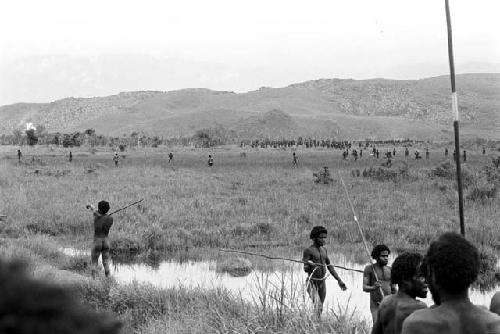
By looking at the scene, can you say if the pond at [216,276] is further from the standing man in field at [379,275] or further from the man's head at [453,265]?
the man's head at [453,265]

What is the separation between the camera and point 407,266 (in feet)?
15.8

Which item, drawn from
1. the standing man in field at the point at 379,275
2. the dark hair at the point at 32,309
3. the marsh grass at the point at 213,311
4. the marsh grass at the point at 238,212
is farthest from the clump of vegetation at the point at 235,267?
the dark hair at the point at 32,309

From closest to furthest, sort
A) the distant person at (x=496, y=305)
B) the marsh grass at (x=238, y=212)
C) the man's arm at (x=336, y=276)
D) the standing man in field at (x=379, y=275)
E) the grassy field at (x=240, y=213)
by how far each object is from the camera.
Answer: the distant person at (x=496, y=305), the standing man in field at (x=379, y=275), the man's arm at (x=336, y=276), the grassy field at (x=240, y=213), the marsh grass at (x=238, y=212)

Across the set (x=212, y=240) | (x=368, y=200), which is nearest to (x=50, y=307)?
(x=212, y=240)

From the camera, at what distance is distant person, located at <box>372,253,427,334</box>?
461 centimetres

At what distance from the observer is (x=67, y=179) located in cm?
3338

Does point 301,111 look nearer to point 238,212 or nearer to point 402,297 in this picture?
point 238,212

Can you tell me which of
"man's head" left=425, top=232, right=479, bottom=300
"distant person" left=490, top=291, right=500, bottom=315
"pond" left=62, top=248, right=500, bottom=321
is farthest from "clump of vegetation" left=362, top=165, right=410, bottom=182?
"man's head" left=425, top=232, right=479, bottom=300

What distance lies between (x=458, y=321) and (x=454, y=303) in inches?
3.5

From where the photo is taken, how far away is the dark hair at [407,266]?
475cm

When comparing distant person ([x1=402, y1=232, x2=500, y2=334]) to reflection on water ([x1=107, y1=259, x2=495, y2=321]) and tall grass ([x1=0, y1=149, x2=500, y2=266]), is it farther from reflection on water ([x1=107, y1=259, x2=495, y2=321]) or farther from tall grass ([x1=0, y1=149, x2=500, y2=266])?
tall grass ([x1=0, y1=149, x2=500, y2=266])

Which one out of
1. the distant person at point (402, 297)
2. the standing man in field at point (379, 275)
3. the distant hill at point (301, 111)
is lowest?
the standing man in field at point (379, 275)

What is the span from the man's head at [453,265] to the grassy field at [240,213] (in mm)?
4481

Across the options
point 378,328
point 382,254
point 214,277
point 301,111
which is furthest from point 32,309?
point 301,111
